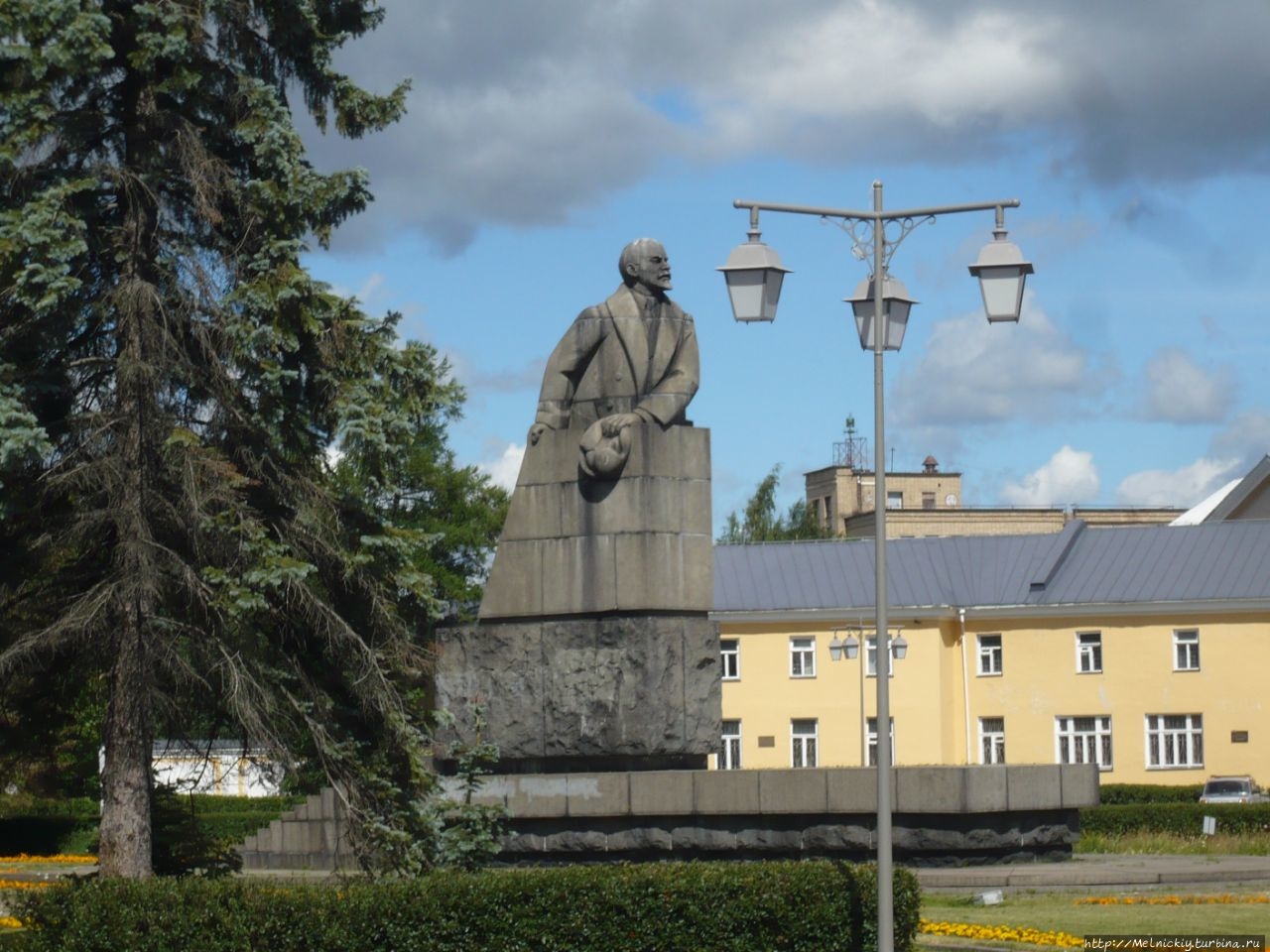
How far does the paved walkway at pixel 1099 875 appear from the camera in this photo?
17.7 meters

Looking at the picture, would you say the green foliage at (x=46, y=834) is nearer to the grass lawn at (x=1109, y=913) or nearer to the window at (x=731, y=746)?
the window at (x=731, y=746)

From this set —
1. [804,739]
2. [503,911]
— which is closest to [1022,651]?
[804,739]

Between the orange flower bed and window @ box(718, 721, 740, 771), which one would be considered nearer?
the orange flower bed

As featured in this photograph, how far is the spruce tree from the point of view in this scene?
49.0 feet

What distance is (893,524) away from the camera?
3684 inches

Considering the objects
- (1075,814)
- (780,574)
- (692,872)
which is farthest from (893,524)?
(692,872)

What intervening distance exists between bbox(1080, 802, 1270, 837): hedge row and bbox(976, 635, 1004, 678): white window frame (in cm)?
2028

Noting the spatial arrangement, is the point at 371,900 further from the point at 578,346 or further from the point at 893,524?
the point at 893,524

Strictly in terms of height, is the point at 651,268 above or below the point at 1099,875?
above

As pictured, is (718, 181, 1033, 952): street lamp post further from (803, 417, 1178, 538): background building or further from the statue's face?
(803, 417, 1178, 538): background building

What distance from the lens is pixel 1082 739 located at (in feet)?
164

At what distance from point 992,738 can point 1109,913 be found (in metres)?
35.1

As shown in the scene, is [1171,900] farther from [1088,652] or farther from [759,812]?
[1088,652]

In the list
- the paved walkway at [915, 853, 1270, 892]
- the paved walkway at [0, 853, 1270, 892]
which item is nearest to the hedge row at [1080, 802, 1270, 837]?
the paved walkway at [0, 853, 1270, 892]
